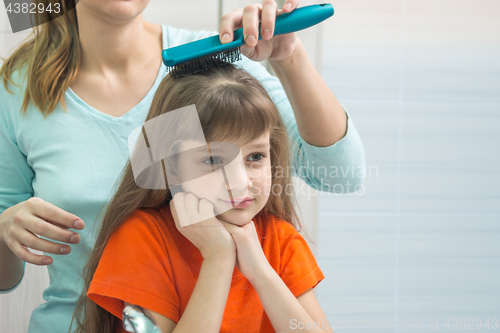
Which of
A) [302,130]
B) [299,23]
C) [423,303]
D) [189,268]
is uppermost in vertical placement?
[299,23]

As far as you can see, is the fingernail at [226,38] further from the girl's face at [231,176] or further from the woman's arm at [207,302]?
the woman's arm at [207,302]

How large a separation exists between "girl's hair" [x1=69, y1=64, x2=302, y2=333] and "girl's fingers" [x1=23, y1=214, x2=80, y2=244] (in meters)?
0.03

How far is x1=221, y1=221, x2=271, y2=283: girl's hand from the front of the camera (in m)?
0.42

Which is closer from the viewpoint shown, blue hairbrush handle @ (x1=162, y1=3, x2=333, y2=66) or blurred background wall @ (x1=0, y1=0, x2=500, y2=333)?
blue hairbrush handle @ (x1=162, y1=3, x2=333, y2=66)

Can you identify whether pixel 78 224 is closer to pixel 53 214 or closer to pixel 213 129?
pixel 53 214

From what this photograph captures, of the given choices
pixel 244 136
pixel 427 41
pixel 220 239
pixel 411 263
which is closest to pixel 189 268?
pixel 220 239

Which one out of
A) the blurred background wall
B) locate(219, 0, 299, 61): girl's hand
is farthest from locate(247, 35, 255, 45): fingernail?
the blurred background wall

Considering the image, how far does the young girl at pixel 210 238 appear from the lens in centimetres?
41

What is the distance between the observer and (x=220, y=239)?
16.6 inches

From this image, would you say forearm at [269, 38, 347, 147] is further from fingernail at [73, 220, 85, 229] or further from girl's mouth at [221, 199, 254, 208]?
fingernail at [73, 220, 85, 229]

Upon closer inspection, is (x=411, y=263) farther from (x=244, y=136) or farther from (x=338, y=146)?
(x=244, y=136)

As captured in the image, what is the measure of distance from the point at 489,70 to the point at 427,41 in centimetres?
9

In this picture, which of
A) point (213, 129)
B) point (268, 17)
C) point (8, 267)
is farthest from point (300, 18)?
point (8, 267)

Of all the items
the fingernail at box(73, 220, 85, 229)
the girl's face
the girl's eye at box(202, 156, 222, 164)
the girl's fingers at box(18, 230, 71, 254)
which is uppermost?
the girl's eye at box(202, 156, 222, 164)
